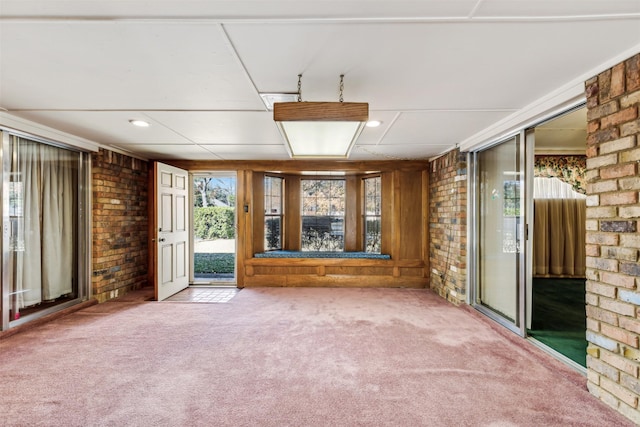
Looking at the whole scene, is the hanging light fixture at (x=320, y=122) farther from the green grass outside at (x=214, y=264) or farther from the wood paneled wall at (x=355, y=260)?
the green grass outside at (x=214, y=264)

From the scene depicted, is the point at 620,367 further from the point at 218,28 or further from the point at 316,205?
the point at 316,205

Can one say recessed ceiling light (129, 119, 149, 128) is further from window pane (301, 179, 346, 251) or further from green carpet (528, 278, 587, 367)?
green carpet (528, 278, 587, 367)

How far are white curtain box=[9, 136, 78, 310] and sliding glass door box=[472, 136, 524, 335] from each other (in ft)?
16.6

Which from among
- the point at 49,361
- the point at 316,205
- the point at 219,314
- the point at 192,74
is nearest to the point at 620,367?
the point at 192,74

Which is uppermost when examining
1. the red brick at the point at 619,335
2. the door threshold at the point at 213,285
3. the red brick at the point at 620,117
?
the red brick at the point at 620,117

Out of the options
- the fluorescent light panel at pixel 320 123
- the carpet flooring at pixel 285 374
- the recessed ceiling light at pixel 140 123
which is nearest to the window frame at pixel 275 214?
the carpet flooring at pixel 285 374

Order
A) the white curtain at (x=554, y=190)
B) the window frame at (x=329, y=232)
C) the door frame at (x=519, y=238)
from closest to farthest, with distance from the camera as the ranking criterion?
the door frame at (x=519, y=238) → the white curtain at (x=554, y=190) → the window frame at (x=329, y=232)

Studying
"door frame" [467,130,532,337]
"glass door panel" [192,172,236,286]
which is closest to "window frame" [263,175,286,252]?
"glass door panel" [192,172,236,286]

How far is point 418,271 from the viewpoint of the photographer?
4.95 metres

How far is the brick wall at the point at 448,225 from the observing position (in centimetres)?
387

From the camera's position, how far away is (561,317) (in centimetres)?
345

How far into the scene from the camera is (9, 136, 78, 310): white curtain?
308 cm

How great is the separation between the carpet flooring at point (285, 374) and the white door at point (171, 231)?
86cm

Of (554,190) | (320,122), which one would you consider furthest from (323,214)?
(554,190)
